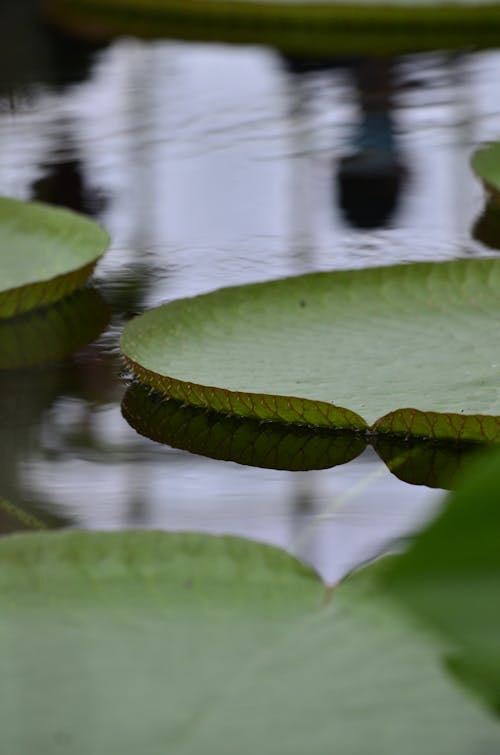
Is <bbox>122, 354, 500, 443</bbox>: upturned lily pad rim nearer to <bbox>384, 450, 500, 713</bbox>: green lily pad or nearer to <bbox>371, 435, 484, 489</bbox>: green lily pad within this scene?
<bbox>371, 435, 484, 489</bbox>: green lily pad

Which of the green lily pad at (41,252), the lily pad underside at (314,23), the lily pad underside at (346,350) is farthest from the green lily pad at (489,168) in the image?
the lily pad underside at (314,23)

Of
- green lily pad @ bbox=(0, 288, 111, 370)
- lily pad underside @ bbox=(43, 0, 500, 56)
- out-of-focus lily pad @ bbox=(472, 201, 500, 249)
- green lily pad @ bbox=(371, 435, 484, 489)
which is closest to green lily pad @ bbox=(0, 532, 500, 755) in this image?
green lily pad @ bbox=(371, 435, 484, 489)

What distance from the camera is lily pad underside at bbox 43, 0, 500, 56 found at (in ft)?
7.45

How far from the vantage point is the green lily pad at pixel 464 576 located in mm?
309

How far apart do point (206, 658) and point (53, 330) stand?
0.57 metres

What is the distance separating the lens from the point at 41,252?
132cm

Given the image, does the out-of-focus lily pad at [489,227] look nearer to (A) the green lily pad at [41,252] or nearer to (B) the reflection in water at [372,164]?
(B) the reflection in water at [372,164]

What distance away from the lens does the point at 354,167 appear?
1573 millimetres

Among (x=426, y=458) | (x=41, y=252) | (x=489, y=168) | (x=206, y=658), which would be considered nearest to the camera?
(x=206, y=658)

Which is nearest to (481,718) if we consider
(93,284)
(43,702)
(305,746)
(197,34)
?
(305,746)

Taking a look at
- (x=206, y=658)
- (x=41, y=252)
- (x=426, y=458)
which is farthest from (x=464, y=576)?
(x=41, y=252)

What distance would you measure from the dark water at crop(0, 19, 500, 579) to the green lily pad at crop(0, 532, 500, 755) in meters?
0.07

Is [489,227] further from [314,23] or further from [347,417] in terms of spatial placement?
[314,23]

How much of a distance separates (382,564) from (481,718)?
11 centimetres
